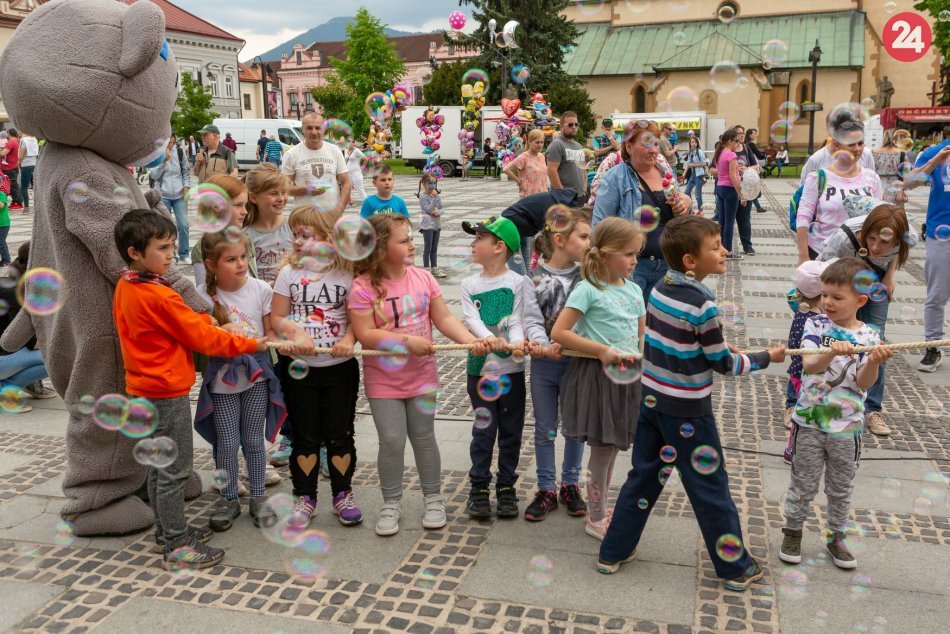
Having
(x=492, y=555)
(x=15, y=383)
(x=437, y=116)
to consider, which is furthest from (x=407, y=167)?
(x=492, y=555)

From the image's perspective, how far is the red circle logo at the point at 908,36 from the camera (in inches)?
1511

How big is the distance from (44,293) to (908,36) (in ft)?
148

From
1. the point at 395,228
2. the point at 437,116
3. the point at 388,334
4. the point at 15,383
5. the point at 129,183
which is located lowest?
the point at 15,383

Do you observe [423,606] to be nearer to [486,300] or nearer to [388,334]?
[388,334]

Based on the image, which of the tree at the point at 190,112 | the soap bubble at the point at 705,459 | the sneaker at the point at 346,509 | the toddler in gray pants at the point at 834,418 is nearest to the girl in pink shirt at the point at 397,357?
the sneaker at the point at 346,509

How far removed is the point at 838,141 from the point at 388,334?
3.57 m

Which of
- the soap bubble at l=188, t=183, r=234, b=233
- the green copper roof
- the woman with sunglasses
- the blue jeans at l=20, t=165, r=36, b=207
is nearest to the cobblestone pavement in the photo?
the woman with sunglasses

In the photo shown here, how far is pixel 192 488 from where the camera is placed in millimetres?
4215

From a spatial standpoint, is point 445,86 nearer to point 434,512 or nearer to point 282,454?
point 282,454

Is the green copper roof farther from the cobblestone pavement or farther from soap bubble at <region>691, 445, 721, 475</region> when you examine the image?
soap bubble at <region>691, 445, 721, 475</region>

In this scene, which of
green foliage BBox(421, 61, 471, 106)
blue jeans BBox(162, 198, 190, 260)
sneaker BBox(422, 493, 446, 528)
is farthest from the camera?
green foliage BBox(421, 61, 471, 106)

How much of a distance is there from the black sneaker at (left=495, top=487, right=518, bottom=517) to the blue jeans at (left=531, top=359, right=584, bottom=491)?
143 mm

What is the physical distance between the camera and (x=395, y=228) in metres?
3.71

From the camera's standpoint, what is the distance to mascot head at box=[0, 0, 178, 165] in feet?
12.0
